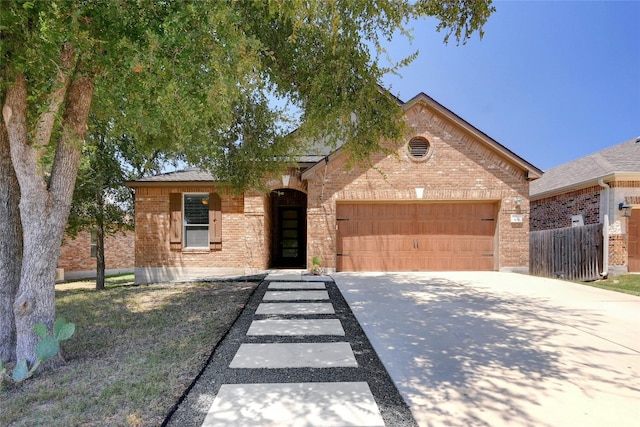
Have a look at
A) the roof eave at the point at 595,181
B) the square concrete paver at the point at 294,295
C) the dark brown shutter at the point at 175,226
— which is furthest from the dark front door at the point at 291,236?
the roof eave at the point at 595,181

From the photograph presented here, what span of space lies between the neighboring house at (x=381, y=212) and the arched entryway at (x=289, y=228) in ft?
6.93

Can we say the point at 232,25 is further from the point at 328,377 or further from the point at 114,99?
the point at 328,377

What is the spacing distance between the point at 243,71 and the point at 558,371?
4709 mm

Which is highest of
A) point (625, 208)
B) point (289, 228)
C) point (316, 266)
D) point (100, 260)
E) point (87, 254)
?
point (625, 208)

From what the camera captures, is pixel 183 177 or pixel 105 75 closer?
pixel 105 75

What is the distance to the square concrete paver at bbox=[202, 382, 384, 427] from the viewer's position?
8.46 ft

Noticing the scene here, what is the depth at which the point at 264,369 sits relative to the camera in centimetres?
351

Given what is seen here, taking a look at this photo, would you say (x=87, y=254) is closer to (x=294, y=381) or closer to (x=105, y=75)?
(x=105, y=75)

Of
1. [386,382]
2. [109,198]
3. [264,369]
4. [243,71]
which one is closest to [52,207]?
[243,71]

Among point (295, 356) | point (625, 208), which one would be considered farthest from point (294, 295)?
point (625, 208)

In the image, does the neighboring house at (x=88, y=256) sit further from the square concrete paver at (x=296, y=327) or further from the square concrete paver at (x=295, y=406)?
the square concrete paver at (x=295, y=406)

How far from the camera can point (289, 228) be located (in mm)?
13688

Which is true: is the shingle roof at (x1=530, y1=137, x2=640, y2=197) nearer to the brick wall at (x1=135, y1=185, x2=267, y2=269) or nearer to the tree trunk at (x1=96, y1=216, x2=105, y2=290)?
the brick wall at (x1=135, y1=185, x2=267, y2=269)

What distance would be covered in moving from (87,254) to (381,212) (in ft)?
53.8
